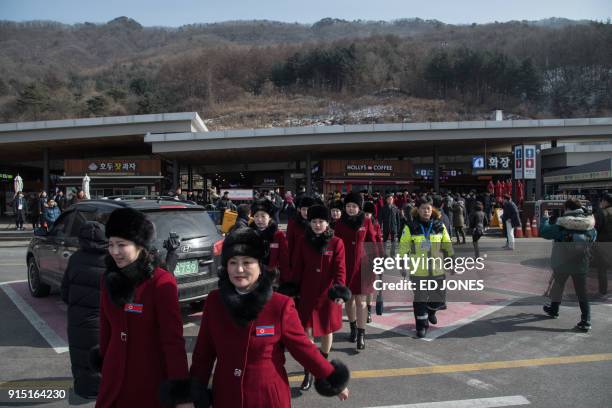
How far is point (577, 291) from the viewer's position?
18.8 feet

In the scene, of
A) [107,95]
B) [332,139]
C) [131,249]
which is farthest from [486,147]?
[107,95]

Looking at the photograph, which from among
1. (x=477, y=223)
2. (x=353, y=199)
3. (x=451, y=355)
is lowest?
(x=451, y=355)

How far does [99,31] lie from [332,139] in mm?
110699

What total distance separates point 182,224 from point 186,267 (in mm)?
593

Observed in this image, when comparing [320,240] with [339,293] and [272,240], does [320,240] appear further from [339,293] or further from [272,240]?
[272,240]

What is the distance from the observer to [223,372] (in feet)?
7.04

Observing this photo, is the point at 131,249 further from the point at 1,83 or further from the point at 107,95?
the point at 1,83

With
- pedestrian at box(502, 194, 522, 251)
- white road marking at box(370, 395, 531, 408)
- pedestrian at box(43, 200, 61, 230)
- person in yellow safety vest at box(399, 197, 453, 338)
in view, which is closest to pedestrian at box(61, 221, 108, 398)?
white road marking at box(370, 395, 531, 408)

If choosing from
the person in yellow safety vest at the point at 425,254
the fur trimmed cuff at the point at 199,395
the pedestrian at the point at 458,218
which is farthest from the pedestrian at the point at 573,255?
the pedestrian at the point at 458,218

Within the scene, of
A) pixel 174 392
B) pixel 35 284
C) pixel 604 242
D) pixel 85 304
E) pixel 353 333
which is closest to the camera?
pixel 174 392

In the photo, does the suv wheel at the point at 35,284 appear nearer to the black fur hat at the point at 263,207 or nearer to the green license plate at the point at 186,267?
the green license plate at the point at 186,267

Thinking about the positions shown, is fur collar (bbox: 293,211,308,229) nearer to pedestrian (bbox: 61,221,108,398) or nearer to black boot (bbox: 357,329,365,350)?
black boot (bbox: 357,329,365,350)

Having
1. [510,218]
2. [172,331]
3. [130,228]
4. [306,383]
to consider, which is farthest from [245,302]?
[510,218]

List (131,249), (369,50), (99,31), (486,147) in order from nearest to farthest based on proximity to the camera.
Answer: (131,249) < (486,147) < (369,50) < (99,31)
